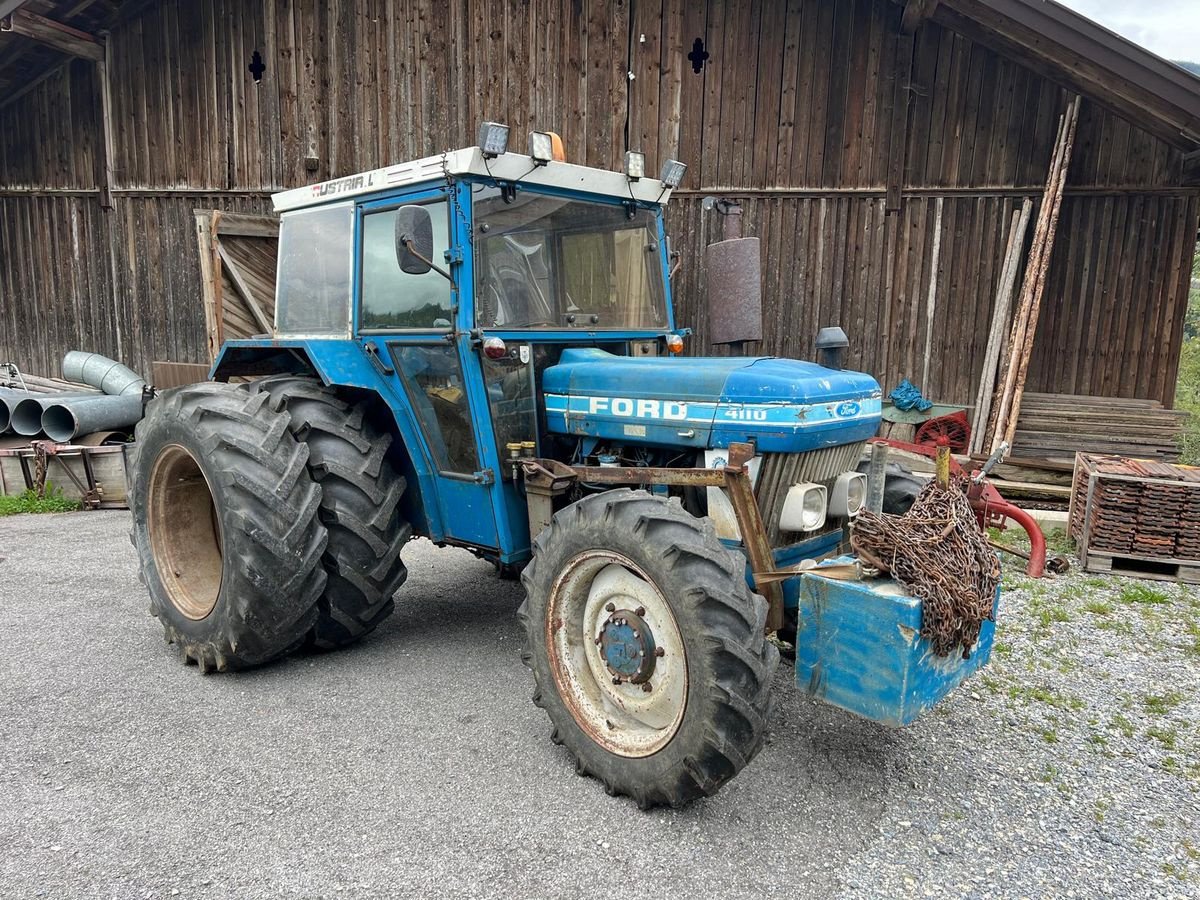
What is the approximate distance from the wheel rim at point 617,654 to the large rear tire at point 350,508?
114 centimetres

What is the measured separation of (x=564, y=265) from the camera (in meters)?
3.78

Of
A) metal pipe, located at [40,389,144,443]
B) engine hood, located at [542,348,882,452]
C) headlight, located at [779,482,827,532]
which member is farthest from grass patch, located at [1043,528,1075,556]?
metal pipe, located at [40,389,144,443]

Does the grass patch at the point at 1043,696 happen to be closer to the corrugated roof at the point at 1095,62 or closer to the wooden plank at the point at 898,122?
the corrugated roof at the point at 1095,62

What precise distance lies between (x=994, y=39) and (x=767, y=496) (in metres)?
6.12

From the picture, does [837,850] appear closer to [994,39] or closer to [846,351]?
[846,351]

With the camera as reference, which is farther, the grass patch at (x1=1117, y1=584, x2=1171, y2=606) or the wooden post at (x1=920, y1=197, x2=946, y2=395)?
the wooden post at (x1=920, y1=197, x2=946, y2=395)

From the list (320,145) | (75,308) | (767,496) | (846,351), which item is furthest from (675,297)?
(75,308)

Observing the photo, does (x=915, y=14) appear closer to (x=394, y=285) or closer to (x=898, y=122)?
(x=898, y=122)

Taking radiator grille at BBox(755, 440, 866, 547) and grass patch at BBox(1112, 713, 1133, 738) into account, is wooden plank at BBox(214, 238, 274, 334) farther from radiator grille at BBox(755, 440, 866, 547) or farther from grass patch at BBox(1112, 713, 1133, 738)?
grass patch at BBox(1112, 713, 1133, 738)

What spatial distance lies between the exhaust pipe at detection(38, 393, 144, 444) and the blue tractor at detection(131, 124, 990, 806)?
12.9 ft

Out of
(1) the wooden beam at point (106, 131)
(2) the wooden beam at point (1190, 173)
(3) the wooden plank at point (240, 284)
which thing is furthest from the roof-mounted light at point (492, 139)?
(1) the wooden beam at point (106, 131)

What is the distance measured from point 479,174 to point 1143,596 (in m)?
4.61

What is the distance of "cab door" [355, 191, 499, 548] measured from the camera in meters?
3.50

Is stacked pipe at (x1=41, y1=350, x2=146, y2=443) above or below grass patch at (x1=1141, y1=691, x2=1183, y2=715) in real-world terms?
above
